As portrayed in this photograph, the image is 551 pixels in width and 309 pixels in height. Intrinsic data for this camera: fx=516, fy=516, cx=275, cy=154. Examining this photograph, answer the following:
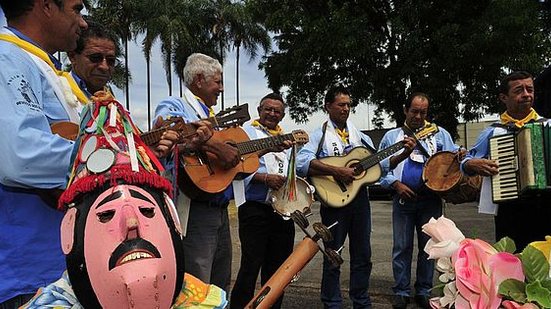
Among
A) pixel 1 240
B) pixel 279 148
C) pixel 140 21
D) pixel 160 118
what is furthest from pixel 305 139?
pixel 140 21

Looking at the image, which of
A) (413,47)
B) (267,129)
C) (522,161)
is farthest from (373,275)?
(413,47)

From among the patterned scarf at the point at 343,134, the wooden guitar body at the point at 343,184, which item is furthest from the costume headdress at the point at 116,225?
the patterned scarf at the point at 343,134

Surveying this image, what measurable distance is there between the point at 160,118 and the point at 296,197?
1.46m

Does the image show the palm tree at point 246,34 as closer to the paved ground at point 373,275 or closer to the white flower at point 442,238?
the paved ground at point 373,275

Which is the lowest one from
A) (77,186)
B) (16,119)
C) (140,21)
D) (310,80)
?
(77,186)

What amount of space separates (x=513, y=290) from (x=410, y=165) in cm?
387

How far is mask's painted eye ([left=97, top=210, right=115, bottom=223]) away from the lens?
108 centimetres

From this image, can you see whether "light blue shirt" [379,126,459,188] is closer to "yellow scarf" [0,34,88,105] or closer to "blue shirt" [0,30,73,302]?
"yellow scarf" [0,34,88,105]

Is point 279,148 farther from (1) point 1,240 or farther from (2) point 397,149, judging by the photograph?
(1) point 1,240

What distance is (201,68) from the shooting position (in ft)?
11.5

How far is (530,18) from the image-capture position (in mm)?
13328

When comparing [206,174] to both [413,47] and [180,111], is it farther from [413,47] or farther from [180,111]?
[413,47]

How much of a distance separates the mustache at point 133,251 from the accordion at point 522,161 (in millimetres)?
2922

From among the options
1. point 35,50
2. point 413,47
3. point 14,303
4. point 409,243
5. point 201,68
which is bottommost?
point 409,243
